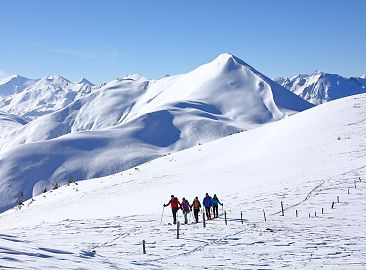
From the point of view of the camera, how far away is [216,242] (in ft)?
73.3

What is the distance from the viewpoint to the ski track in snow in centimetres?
1782

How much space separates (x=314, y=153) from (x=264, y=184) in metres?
13.4

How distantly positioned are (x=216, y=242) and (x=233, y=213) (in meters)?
9.24

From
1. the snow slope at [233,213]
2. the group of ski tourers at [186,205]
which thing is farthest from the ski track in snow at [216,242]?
the group of ski tourers at [186,205]

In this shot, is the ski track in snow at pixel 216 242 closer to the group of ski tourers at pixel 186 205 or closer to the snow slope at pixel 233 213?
the snow slope at pixel 233 213

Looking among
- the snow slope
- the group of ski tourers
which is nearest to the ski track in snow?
the snow slope

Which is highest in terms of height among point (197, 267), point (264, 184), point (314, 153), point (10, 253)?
point (314, 153)

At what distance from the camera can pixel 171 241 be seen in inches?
901

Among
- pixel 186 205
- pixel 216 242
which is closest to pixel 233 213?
pixel 186 205

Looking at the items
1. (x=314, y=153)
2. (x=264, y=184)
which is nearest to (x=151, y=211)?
(x=264, y=184)

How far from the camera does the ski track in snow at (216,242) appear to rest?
1782 centimetres

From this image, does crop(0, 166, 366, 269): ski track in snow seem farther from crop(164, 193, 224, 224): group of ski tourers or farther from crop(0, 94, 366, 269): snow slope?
crop(164, 193, 224, 224): group of ski tourers

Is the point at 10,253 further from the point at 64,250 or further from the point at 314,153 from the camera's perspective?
the point at 314,153

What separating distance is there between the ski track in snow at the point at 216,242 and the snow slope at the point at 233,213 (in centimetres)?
5
